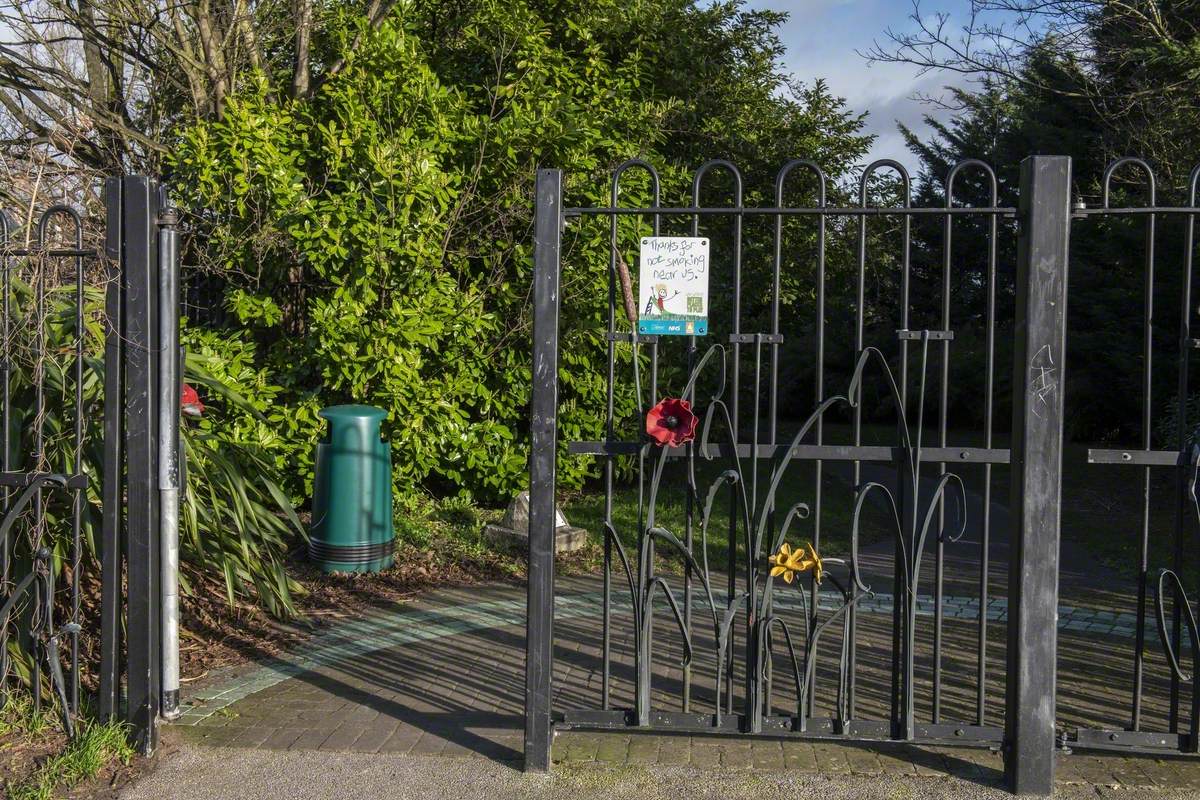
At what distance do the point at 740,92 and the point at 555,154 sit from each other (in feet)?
14.7

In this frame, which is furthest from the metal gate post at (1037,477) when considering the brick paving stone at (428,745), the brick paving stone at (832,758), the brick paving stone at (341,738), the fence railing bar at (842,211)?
the brick paving stone at (341,738)

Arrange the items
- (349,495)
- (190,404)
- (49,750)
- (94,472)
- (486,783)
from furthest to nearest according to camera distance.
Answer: (349,495)
(190,404)
(94,472)
(49,750)
(486,783)

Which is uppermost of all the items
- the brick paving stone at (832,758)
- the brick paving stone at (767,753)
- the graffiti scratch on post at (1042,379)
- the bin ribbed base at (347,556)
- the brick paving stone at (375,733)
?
the graffiti scratch on post at (1042,379)

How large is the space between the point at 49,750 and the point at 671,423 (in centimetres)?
282

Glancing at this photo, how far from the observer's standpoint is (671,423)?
424 centimetres

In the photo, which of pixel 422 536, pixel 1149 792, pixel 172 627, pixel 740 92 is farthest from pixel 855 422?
pixel 740 92

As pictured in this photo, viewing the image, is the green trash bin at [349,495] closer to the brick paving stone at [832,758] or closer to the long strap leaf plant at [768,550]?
the long strap leaf plant at [768,550]

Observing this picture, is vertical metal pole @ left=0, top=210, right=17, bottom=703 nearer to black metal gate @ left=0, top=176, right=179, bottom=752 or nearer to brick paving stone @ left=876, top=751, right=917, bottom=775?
black metal gate @ left=0, top=176, right=179, bottom=752

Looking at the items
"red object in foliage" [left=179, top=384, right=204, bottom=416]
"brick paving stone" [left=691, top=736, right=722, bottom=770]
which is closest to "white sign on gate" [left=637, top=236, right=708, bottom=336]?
"brick paving stone" [left=691, top=736, right=722, bottom=770]

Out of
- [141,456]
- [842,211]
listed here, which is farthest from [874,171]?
[141,456]

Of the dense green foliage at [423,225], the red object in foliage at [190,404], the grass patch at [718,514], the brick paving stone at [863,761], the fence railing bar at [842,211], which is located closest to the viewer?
the fence railing bar at [842,211]

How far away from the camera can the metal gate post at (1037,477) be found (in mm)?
3976

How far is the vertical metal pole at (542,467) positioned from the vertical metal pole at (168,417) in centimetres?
147

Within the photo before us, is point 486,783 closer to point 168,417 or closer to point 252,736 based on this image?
point 252,736
